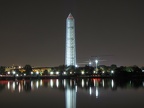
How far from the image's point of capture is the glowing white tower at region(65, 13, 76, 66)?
10388cm

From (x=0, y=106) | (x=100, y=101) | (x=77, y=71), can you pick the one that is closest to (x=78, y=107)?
(x=100, y=101)

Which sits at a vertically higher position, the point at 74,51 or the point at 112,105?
the point at 74,51

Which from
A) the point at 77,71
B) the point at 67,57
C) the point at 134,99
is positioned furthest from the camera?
the point at 67,57

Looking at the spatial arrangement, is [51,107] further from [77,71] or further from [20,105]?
[77,71]

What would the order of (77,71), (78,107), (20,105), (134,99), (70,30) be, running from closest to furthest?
(78,107), (20,105), (134,99), (77,71), (70,30)

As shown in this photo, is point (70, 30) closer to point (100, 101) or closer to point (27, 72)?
point (27, 72)

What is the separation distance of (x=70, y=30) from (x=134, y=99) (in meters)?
86.5

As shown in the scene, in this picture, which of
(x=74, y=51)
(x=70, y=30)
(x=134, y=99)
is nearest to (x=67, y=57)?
(x=74, y=51)

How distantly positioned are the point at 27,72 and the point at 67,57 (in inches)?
625

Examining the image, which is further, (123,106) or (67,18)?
(67,18)

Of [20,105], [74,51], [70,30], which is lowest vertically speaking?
[20,105]

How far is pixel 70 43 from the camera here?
4242 inches

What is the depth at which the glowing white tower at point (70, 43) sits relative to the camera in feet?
341

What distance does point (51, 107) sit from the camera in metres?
22.0
